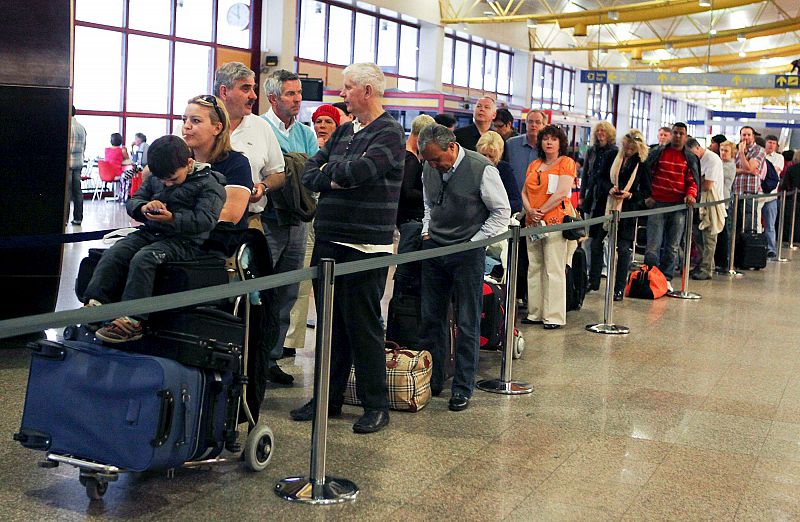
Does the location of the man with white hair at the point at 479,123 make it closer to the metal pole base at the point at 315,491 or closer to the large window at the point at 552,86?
the metal pole base at the point at 315,491

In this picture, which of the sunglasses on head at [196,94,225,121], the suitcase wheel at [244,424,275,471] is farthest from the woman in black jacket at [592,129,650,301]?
the suitcase wheel at [244,424,275,471]

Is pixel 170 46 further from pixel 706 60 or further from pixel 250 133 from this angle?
pixel 706 60

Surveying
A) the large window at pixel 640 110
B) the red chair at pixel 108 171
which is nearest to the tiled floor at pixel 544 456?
the red chair at pixel 108 171

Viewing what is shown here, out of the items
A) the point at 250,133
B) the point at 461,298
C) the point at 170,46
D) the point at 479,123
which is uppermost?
the point at 170,46

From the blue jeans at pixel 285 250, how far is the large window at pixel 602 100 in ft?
117

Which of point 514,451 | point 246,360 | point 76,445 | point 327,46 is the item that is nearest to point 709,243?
point 514,451

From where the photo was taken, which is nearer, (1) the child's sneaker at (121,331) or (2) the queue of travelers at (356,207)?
(1) the child's sneaker at (121,331)

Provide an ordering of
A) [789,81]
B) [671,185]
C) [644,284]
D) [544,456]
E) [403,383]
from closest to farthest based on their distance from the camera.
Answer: [544,456] < [403,383] < [644,284] < [671,185] < [789,81]

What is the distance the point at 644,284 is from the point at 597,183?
1.08m

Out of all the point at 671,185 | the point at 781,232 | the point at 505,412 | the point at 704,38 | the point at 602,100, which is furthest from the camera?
the point at 602,100

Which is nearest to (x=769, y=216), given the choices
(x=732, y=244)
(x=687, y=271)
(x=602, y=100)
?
(x=732, y=244)

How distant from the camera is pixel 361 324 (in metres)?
4.65

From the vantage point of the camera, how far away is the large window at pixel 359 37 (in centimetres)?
2447

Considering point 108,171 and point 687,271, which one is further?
point 108,171
